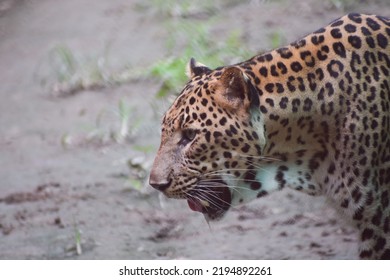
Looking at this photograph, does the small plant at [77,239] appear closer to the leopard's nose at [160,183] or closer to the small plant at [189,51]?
the leopard's nose at [160,183]

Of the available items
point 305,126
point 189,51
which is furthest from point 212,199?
point 189,51

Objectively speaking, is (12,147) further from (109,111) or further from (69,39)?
(69,39)

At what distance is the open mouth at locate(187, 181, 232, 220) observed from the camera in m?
4.07

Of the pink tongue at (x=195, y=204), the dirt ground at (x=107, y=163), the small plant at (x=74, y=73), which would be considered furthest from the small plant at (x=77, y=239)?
the small plant at (x=74, y=73)

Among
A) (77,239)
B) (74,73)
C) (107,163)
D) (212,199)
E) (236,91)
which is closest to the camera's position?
(236,91)

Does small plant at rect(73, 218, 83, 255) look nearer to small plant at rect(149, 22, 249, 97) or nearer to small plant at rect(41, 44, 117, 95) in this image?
small plant at rect(149, 22, 249, 97)

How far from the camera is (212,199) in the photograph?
13.6 ft


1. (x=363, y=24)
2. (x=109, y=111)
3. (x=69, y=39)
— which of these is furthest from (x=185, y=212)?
(x=69, y=39)

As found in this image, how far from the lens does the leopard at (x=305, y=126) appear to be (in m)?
3.94

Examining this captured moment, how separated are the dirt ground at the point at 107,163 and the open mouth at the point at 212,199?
478 millimetres

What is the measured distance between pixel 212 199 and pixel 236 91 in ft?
1.82

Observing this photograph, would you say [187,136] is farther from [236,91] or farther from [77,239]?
[77,239]

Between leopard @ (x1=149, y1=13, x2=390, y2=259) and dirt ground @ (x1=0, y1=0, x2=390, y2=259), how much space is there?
0.93 ft

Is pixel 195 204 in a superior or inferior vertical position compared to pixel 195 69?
inferior
